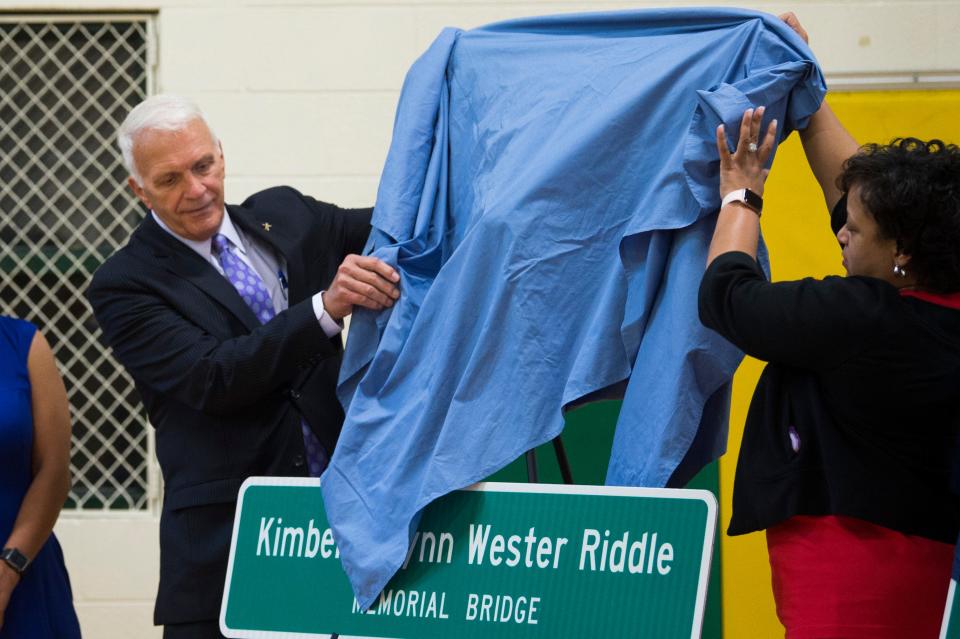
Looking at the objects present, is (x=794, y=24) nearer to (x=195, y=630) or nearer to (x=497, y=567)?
(x=497, y=567)

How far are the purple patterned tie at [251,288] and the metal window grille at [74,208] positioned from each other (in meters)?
1.38

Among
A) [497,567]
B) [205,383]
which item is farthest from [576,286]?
[205,383]

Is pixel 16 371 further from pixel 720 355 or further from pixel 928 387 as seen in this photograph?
pixel 928 387

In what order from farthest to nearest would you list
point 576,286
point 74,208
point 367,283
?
point 74,208
point 367,283
point 576,286

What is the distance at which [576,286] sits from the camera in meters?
1.85

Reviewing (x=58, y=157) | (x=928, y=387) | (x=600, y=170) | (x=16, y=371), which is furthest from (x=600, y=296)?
(x=58, y=157)

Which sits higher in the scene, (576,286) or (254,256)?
(576,286)

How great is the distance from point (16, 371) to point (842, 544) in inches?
60.4

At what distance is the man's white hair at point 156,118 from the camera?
2.22m

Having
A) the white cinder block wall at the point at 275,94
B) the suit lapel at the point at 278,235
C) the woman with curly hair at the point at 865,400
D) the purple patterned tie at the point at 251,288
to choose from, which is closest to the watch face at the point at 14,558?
the purple patterned tie at the point at 251,288

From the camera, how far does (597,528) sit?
1.72 meters

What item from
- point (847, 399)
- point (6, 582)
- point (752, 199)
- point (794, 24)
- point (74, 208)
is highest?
point (794, 24)

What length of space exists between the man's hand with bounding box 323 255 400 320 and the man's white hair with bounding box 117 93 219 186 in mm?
489

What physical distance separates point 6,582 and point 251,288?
0.70 metres
